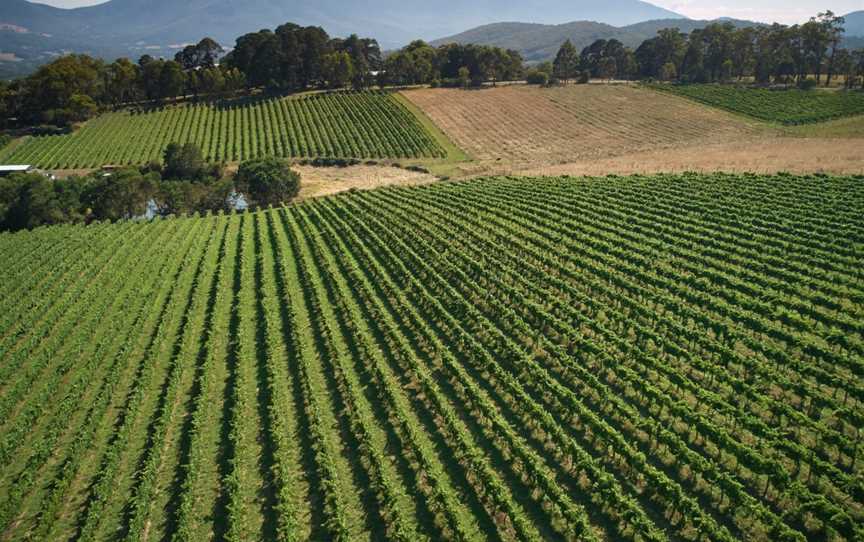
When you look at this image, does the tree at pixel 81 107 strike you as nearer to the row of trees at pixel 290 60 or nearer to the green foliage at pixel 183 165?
the row of trees at pixel 290 60

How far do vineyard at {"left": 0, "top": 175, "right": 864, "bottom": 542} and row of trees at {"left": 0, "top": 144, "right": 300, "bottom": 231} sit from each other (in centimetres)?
1506

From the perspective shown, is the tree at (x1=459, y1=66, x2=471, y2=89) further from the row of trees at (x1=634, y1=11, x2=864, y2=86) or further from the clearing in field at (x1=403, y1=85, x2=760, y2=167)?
the row of trees at (x1=634, y1=11, x2=864, y2=86)

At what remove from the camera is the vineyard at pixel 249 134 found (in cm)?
8831

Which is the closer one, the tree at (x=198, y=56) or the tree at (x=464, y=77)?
the tree at (x=198, y=56)

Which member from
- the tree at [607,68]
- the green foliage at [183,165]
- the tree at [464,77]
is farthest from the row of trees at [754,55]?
the green foliage at [183,165]

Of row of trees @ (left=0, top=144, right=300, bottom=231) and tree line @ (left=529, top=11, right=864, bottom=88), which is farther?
tree line @ (left=529, top=11, right=864, bottom=88)

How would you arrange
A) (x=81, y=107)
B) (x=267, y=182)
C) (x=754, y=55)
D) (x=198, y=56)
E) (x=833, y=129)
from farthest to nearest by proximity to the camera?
1. (x=198, y=56)
2. (x=754, y=55)
3. (x=81, y=107)
4. (x=833, y=129)
5. (x=267, y=182)

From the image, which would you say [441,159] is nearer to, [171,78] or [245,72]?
[245,72]

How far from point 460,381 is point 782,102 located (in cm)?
10479

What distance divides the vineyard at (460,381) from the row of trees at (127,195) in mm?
15061

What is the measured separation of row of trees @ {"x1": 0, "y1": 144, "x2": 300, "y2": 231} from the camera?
198 feet

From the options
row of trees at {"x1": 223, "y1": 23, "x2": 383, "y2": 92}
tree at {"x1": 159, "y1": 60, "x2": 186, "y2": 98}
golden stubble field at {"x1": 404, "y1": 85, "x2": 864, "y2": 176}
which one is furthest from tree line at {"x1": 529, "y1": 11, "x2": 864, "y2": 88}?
tree at {"x1": 159, "y1": 60, "x2": 186, "y2": 98}

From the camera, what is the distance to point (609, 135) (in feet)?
298

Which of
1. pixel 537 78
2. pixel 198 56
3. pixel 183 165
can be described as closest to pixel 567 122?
pixel 537 78
